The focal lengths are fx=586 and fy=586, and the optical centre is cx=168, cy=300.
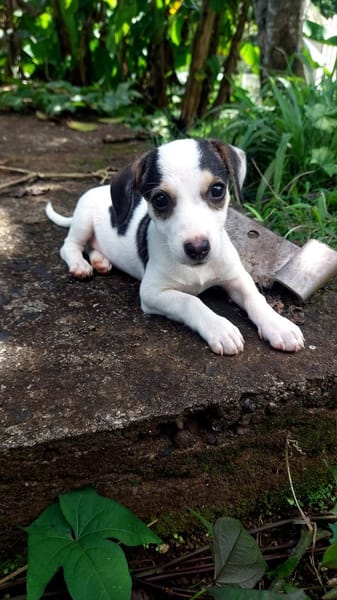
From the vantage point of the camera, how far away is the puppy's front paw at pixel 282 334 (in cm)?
224

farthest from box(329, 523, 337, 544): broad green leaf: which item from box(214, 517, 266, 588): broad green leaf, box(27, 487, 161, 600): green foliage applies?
box(27, 487, 161, 600): green foliage

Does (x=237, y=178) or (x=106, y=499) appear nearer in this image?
(x=106, y=499)

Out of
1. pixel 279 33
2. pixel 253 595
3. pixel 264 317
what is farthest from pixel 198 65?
pixel 253 595

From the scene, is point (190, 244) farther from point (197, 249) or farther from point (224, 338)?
point (224, 338)

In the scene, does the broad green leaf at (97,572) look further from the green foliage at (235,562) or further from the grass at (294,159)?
the grass at (294,159)

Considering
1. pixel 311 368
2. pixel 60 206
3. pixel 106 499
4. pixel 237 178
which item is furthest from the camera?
pixel 60 206

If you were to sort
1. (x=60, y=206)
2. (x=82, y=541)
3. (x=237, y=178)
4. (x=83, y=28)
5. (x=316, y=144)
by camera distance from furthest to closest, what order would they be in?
(x=83, y=28)
(x=316, y=144)
(x=60, y=206)
(x=237, y=178)
(x=82, y=541)

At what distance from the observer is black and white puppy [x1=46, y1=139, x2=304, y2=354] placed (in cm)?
221

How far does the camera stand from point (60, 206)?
375cm

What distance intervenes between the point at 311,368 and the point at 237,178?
0.92m

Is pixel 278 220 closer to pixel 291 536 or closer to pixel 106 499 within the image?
pixel 291 536

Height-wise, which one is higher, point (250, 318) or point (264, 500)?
point (250, 318)

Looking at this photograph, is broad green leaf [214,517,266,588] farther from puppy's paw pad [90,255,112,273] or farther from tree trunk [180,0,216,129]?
tree trunk [180,0,216,129]

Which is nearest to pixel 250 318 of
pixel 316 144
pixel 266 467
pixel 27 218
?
pixel 266 467
